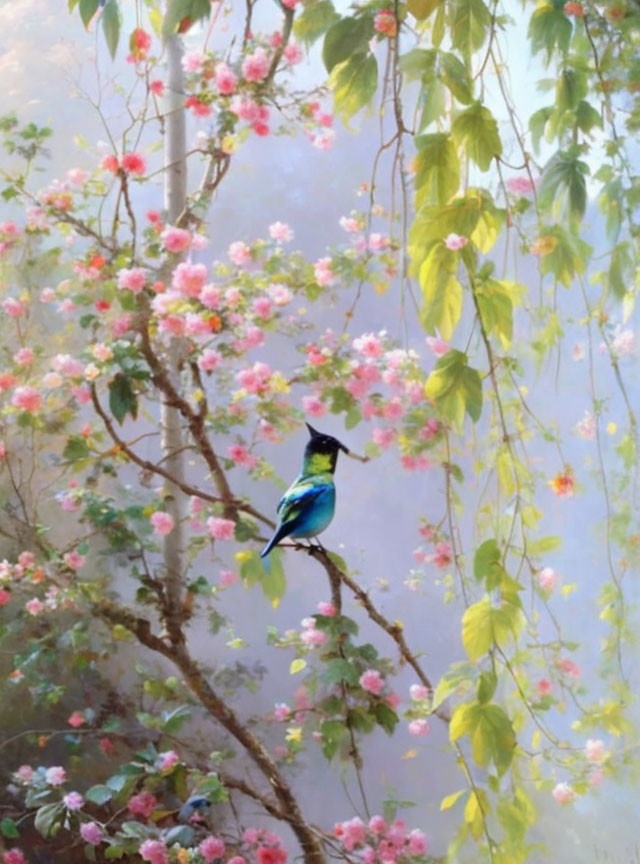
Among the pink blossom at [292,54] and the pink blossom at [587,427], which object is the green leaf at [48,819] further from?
the pink blossom at [292,54]

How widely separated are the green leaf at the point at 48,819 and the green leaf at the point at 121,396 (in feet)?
1.63

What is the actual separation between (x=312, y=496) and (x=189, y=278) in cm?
→ 32

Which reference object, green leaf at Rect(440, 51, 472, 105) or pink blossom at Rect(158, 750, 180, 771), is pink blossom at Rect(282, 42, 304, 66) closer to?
green leaf at Rect(440, 51, 472, 105)

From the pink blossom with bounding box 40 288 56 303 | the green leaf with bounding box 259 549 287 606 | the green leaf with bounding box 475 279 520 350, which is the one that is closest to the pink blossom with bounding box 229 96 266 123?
the pink blossom with bounding box 40 288 56 303

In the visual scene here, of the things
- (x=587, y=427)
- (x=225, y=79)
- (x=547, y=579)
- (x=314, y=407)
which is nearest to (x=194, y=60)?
(x=225, y=79)

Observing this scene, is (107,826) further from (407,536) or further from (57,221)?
(57,221)

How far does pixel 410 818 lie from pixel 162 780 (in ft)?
1.03

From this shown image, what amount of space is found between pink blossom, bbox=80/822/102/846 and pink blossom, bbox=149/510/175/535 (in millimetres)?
373

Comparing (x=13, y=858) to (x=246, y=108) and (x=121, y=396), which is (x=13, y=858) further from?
(x=246, y=108)

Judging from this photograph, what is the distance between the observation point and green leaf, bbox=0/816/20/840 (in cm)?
133

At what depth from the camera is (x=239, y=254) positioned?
1374 mm

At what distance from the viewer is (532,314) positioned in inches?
55.1

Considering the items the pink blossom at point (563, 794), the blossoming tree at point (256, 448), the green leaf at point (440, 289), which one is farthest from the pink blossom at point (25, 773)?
the green leaf at point (440, 289)

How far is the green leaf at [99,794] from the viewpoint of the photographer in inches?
51.4
